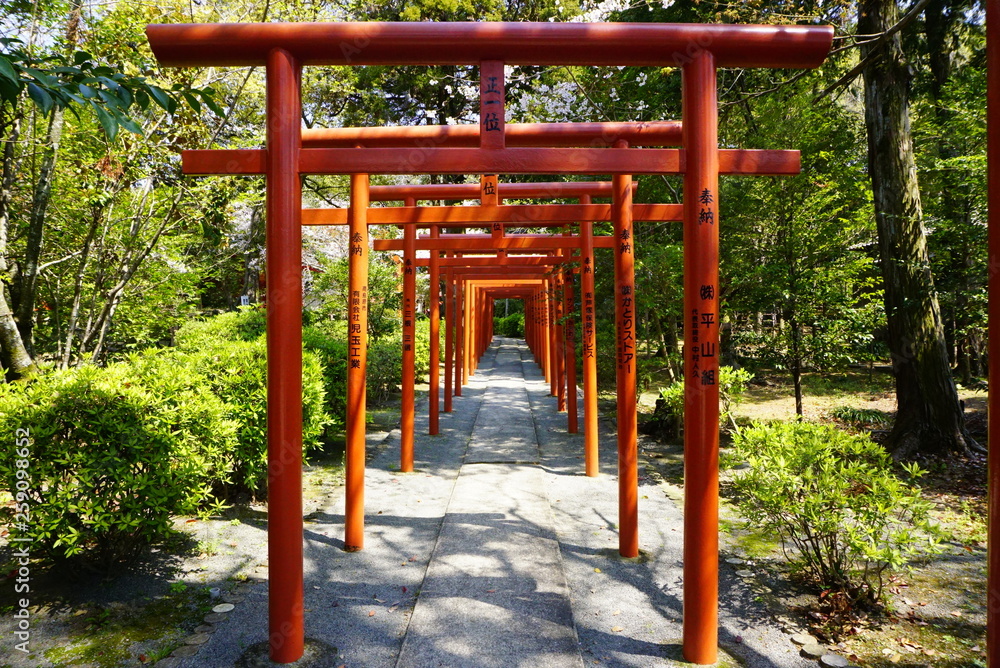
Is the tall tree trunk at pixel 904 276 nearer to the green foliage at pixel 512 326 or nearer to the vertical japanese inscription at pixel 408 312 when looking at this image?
the vertical japanese inscription at pixel 408 312

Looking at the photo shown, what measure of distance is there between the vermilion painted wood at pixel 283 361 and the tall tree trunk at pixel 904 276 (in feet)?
21.7

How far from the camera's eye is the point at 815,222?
7.04 m

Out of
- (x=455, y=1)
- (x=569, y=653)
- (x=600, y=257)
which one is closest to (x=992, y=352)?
(x=569, y=653)

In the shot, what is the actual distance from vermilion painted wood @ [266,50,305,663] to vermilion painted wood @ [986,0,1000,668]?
9.88ft

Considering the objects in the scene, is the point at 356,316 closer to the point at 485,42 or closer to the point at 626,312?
the point at 626,312

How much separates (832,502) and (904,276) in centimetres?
471

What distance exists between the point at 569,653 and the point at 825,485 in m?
1.78

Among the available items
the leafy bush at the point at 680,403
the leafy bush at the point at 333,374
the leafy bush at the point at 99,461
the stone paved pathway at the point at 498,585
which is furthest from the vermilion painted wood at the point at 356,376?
the leafy bush at the point at 680,403

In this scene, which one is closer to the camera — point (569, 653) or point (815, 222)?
point (569, 653)

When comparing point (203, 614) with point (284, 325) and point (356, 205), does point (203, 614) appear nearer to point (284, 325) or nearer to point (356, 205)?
point (284, 325)

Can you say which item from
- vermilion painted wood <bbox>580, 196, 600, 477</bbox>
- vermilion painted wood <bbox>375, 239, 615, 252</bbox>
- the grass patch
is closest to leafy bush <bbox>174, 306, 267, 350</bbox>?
vermilion painted wood <bbox>375, 239, 615, 252</bbox>

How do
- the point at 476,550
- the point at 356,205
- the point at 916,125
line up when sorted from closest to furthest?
the point at 476,550, the point at 356,205, the point at 916,125

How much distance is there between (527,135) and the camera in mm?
4328

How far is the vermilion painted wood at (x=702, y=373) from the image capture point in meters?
2.97
